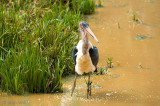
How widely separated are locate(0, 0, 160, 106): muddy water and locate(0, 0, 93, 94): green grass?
0.18 metres

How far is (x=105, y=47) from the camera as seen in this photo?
6.91 metres

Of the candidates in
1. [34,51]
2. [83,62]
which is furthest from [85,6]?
[83,62]

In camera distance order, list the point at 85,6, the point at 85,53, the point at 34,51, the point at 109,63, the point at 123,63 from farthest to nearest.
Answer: the point at 85,6, the point at 123,63, the point at 109,63, the point at 34,51, the point at 85,53

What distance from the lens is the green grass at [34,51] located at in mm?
4699

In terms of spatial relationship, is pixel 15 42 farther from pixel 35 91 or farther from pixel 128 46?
pixel 128 46

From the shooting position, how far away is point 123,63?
20.1ft

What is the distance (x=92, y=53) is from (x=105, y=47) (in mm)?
2246

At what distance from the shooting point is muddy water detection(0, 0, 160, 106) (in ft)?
15.4

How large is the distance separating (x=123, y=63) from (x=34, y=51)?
2007 mm

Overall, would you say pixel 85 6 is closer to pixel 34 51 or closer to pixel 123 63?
pixel 123 63

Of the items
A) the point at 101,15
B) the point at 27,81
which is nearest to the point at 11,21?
the point at 27,81

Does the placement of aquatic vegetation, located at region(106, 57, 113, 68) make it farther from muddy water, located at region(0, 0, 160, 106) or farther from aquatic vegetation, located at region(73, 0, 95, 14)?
aquatic vegetation, located at region(73, 0, 95, 14)

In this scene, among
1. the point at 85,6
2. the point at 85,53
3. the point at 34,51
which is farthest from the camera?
the point at 85,6

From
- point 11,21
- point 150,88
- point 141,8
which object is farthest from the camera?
point 141,8
